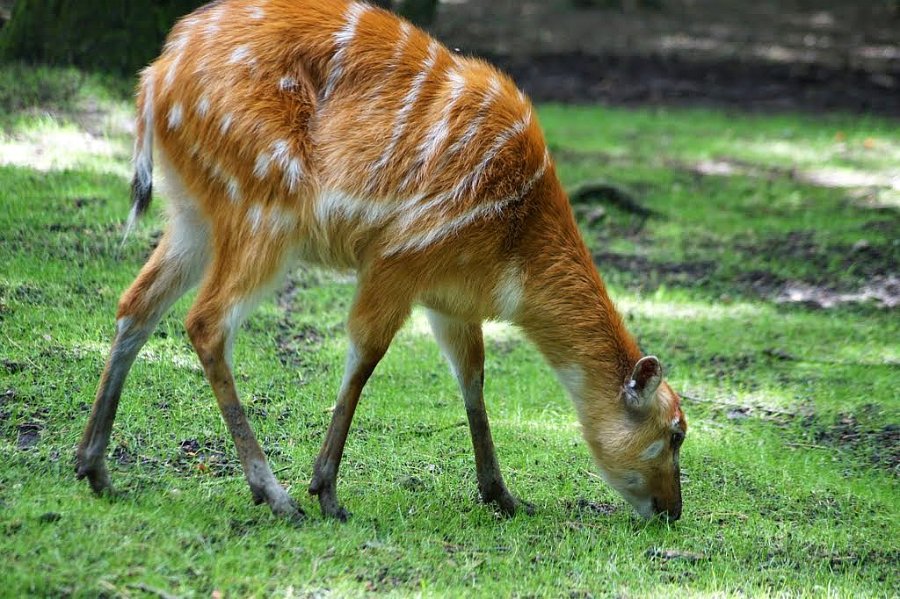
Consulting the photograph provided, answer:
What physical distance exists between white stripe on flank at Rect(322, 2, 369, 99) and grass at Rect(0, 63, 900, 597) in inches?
59.4

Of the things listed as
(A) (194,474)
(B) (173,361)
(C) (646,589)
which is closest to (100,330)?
(B) (173,361)

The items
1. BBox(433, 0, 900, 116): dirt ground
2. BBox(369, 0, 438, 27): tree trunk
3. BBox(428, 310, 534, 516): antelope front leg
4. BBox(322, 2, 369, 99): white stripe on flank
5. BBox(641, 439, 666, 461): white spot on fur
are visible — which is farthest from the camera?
BBox(433, 0, 900, 116): dirt ground

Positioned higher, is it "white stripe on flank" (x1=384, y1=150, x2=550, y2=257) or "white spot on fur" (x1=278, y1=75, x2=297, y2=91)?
"white spot on fur" (x1=278, y1=75, x2=297, y2=91)

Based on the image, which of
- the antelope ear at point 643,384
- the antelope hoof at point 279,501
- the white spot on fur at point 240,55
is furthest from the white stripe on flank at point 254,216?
the antelope ear at point 643,384

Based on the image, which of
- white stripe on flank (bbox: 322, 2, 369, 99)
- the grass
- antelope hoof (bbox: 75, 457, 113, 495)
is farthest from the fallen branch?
antelope hoof (bbox: 75, 457, 113, 495)

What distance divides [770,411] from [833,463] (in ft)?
2.01

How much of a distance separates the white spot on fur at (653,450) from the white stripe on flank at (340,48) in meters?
1.78

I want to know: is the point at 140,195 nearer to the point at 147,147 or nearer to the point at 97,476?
the point at 147,147

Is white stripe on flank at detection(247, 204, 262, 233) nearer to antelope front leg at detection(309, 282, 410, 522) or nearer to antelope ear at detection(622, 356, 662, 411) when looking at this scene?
antelope front leg at detection(309, 282, 410, 522)

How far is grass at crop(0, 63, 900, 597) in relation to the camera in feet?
12.1

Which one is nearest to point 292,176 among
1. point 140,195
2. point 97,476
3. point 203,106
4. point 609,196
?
point 203,106

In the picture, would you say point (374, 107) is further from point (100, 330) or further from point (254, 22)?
point (100, 330)

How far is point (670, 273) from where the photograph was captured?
294 inches

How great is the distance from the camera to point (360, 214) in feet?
13.2
